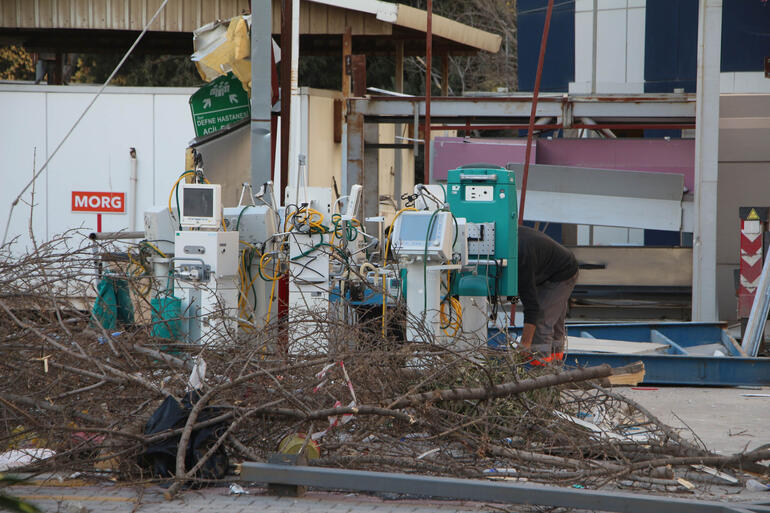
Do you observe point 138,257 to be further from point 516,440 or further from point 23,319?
point 516,440

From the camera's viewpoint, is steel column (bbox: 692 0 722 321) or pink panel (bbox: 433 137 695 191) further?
pink panel (bbox: 433 137 695 191)

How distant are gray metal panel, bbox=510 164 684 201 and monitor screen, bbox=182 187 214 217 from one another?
7.25m

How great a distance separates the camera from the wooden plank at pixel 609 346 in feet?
35.6

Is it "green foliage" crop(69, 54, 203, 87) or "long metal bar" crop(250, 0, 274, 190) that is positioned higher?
"green foliage" crop(69, 54, 203, 87)

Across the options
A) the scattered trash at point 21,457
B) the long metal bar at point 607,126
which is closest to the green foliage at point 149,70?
the long metal bar at point 607,126

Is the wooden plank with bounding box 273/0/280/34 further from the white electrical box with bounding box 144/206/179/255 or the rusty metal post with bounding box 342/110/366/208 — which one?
the white electrical box with bounding box 144/206/179/255

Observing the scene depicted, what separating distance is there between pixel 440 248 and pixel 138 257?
3408 millimetres

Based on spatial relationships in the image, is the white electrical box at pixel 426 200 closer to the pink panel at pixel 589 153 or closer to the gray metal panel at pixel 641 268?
the gray metal panel at pixel 641 268

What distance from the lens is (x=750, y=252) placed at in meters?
12.6

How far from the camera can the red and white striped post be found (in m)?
12.5

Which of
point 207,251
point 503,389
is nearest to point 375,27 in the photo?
point 207,251

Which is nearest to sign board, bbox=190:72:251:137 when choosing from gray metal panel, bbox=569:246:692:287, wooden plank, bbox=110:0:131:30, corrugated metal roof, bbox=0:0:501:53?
gray metal panel, bbox=569:246:692:287

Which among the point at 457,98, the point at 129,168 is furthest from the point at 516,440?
the point at 129,168

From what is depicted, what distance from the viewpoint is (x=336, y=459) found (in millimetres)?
5688
